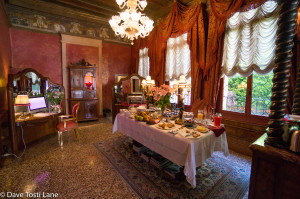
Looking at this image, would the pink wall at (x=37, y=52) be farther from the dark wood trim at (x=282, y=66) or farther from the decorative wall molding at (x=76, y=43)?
the dark wood trim at (x=282, y=66)

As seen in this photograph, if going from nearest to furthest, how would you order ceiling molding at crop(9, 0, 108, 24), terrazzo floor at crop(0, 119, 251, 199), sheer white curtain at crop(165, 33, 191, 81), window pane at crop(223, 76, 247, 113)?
terrazzo floor at crop(0, 119, 251, 199)
window pane at crop(223, 76, 247, 113)
sheer white curtain at crop(165, 33, 191, 81)
ceiling molding at crop(9, 0, 108, 24)

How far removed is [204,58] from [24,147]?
540 centimetres

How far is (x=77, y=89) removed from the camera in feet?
19.9

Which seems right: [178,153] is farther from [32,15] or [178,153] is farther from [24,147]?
[32,15]

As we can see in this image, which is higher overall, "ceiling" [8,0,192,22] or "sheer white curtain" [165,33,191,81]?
"ceiling" [8,0,192,22]

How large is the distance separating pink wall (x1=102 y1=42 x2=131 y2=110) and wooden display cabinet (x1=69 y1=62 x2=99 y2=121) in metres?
0.88

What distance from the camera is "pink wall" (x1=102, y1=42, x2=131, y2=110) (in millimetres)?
7137

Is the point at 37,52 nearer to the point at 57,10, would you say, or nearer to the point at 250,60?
the point at 57,10

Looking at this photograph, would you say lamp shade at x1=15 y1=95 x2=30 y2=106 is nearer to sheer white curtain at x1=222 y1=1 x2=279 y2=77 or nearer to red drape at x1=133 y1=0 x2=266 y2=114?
red drape at x1=133 y1=0 x2=266 y2=114

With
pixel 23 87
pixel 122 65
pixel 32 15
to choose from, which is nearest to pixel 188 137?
pixel 23 87

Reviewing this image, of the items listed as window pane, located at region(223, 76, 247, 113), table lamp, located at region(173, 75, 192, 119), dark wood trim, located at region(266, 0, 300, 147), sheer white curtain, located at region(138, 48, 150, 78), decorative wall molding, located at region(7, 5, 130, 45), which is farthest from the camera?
sheer white curtain, located at region(138, 48, 150, 78)

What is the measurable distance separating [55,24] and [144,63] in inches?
159

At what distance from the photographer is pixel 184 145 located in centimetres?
193

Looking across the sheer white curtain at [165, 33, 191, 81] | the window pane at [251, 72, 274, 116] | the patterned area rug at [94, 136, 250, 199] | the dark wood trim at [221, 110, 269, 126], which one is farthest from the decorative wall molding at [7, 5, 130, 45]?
the window pane at [251, 72, 274, 116]
